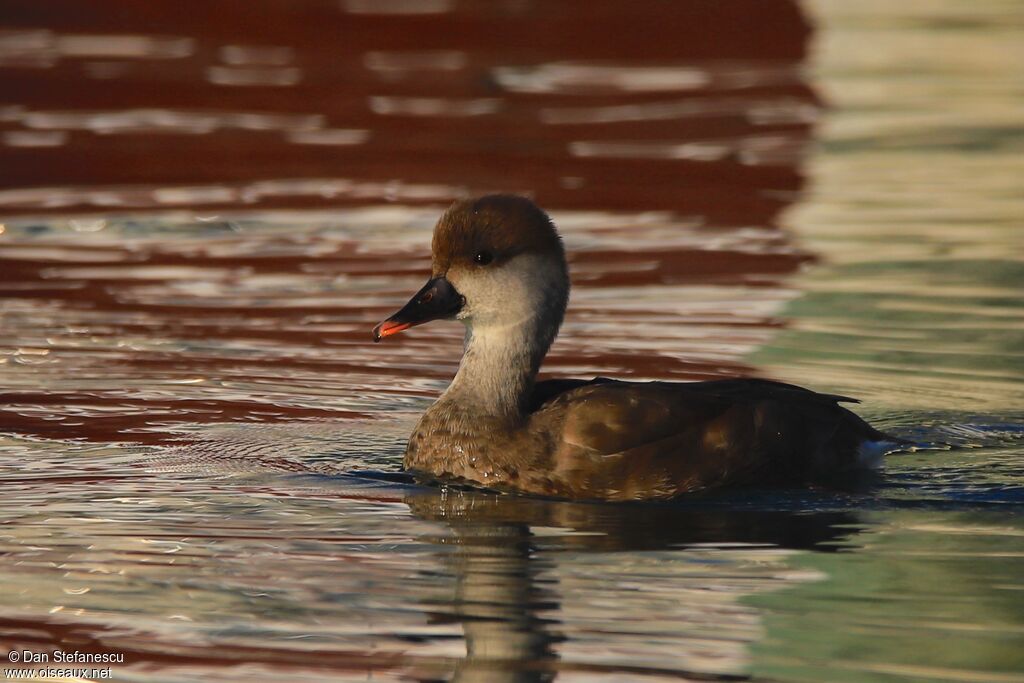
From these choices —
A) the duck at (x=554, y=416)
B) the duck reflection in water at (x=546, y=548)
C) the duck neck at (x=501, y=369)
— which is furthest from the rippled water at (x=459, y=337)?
the duck neck at (x=501, y=369)

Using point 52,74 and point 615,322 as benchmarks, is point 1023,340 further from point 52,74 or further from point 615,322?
point 52,74

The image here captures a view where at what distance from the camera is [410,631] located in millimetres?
5449

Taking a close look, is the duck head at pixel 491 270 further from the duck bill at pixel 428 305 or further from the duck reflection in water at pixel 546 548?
the duck reflection in water at pixel 546 548

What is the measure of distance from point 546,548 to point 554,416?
32.1 inches

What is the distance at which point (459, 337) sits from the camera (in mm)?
10094

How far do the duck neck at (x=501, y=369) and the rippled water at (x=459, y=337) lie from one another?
347 millimetres

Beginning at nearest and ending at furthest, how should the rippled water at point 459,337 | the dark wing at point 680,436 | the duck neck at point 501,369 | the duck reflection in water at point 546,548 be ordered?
1. the duck reflection in water at point 546,548
2. the rippled water at point 459,337
3. the dark wing at point 680,436
4. the duck neck at point 501,369

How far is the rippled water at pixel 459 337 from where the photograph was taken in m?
5.57

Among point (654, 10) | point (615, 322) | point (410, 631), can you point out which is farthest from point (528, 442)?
point (654, 10)

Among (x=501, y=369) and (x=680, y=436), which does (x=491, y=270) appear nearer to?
(x=501, y=369)

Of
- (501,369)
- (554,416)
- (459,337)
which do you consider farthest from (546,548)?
(459,337)

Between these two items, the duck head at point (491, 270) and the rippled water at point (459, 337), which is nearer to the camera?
the rippled water at point (459, 337)

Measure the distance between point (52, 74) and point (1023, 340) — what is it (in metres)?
12.5

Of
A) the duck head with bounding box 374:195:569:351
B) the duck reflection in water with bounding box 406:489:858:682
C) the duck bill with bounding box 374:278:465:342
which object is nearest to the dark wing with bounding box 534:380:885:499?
the duck reflection in water with bounding box 406:489:858:682
